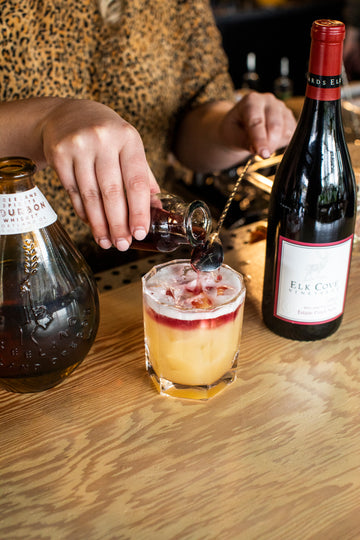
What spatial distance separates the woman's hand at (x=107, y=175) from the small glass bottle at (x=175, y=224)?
0.13ft

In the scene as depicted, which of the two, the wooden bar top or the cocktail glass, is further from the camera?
the cocktail glass

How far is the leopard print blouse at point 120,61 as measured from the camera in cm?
124

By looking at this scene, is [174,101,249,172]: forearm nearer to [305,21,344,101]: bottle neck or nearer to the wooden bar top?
[305,21,344,101]: bottle neck

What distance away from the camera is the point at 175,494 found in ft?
2.04

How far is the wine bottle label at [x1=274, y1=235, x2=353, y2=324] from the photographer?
0.79 m

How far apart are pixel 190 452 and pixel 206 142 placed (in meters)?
1.02

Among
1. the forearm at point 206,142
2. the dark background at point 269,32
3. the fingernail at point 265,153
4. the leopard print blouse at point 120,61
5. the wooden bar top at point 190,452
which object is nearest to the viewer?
the wooden bar top at point 190,452

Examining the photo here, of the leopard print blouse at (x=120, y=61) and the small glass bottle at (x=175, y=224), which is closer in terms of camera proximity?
the small glass bottle at (x=175, y=224)

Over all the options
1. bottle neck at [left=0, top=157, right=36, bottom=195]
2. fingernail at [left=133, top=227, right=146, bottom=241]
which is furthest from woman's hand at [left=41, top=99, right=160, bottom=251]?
bottle neck at [left=0, top=157, right=36, bottom=195]

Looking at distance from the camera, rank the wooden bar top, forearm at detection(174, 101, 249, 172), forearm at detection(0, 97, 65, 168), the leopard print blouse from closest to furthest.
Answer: the wooden bar top
forearm at detection(0, 97, 65, 168)
the leopard print blouse
forearm at detection(174, 101, 249, 172)

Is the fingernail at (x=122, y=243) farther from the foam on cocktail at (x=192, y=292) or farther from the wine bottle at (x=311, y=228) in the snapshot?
the wine bottle at (x=311, y=228)

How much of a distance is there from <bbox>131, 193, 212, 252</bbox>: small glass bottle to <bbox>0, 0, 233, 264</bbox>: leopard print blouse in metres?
0.63

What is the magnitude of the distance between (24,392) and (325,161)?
58 cm

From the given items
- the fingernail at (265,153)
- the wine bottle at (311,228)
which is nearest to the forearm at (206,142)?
the fingernail at (265,153)
